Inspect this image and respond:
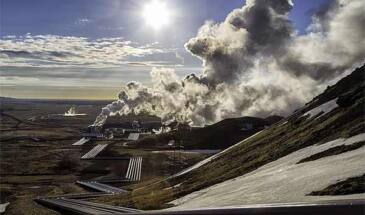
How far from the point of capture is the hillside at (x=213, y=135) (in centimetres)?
13200

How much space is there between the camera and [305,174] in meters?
32.3

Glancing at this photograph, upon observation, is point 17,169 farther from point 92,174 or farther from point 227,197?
point 227,197

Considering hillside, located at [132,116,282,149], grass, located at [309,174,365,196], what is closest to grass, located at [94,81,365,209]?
grass, located at [309,174,365,196]

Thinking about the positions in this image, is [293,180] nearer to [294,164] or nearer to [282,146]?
[294,164]

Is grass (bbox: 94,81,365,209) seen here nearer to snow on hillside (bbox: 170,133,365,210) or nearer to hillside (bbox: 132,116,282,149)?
snow on hillside (bbox: 170,133,365,210)

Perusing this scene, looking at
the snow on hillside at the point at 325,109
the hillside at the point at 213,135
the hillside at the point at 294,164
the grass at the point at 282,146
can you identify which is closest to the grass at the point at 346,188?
the hillside at the point at 294,164

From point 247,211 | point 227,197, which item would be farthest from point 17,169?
point 247,211

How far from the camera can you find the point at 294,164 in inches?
1540

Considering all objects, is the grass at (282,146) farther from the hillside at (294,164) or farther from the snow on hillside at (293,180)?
the snow on hillside at (293,180)

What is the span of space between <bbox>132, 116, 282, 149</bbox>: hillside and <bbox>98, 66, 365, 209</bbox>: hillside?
6496 cm

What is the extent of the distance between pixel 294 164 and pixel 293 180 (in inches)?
304

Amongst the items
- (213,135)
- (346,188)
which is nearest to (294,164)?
(346,188)

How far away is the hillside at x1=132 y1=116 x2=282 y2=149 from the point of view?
5197 inches

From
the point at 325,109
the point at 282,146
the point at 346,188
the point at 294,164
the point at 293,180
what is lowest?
the point at 346,188
